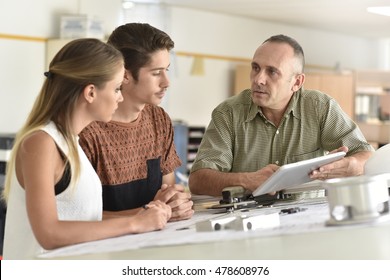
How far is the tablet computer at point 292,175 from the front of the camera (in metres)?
2.17

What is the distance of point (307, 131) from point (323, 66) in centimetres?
1146

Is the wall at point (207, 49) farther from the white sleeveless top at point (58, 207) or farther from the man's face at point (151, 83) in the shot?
the white sleeveless top at point (58, 207)

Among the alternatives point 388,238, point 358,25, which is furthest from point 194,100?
point 388,238

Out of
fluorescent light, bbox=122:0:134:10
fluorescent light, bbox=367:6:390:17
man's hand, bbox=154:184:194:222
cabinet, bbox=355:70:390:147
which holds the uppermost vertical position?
fluorescent light, bbox=122:0:134:10

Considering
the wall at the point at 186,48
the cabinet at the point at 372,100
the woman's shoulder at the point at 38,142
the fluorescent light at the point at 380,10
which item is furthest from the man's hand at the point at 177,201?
the cabinet at the point at 372,100

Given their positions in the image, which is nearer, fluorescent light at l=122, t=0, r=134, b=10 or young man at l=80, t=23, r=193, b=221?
young man at l=80, t=23, r=193, b=221

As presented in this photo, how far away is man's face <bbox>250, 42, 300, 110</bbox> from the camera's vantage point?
3.14m

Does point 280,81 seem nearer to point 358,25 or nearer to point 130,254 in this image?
point 130,254

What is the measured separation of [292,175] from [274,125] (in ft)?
3.17

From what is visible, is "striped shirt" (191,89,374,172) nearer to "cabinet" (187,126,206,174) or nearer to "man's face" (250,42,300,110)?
"man's face" (250,42,300,110)

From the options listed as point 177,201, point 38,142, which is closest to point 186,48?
point 177,201

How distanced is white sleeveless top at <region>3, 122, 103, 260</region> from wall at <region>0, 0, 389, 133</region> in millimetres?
6724

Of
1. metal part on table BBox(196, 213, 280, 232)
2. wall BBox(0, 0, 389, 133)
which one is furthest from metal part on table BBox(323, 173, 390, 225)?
wall BBox(0, 0, 389, 133)

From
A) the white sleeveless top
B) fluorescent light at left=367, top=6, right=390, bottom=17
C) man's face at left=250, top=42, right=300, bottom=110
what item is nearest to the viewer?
the white sleeveless top
